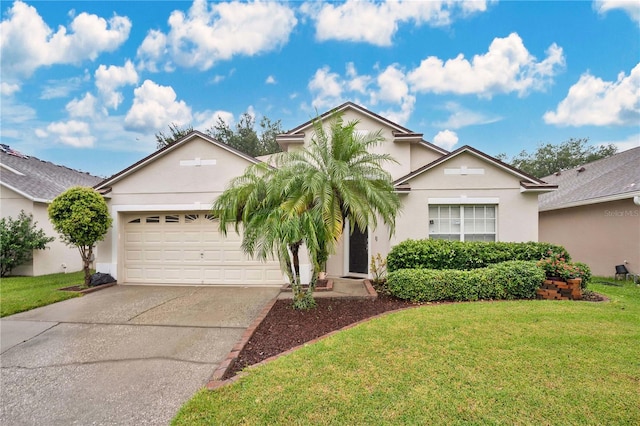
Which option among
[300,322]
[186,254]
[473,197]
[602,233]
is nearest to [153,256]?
[186,254]

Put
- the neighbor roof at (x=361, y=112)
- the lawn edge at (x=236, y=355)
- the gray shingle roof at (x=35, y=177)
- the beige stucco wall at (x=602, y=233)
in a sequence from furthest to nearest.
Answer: the gray shingle roof at (x=35, y=177) < the neighbor roof at (x=361, y=112) < the beige stucco wall at (x=602, y=233) < the lawn edge at (x=236, y=355)

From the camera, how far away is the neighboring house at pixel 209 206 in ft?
31.2

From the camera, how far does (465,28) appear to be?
470 inches

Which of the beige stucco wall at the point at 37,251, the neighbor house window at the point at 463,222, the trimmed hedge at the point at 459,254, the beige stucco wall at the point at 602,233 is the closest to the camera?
the trimmed hedge at the point at 459,254

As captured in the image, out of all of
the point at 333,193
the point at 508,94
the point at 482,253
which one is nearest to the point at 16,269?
the point at 333,193

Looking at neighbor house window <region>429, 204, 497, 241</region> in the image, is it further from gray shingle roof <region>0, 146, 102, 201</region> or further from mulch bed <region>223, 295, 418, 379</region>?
gray shingle roof <region>0, 146, 102, 201</region>

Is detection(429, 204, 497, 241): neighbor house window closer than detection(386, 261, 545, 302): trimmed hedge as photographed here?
No

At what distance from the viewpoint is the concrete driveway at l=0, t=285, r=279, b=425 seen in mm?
3246

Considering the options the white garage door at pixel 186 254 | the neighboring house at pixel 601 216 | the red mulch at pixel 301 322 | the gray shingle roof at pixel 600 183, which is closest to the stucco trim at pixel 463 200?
the red mulch at pixel 301 322

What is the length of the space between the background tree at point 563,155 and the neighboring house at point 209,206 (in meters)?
28.7


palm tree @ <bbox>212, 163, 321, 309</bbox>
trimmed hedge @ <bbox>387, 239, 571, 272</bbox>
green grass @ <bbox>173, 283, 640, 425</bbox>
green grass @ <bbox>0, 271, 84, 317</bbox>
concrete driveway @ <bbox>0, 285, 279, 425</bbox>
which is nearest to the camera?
green grass @ <bbox>173, 283, 640, 425</bbox>

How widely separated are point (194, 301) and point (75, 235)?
4.57 m

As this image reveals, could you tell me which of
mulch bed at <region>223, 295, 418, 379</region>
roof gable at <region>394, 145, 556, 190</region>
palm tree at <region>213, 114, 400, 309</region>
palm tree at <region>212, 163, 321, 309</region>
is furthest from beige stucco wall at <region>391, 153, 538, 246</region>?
palm tree at <region>212, 163, 321, 309</region>

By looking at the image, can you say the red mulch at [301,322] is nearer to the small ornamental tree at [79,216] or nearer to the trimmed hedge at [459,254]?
the trimmed hedge at [459,254]
